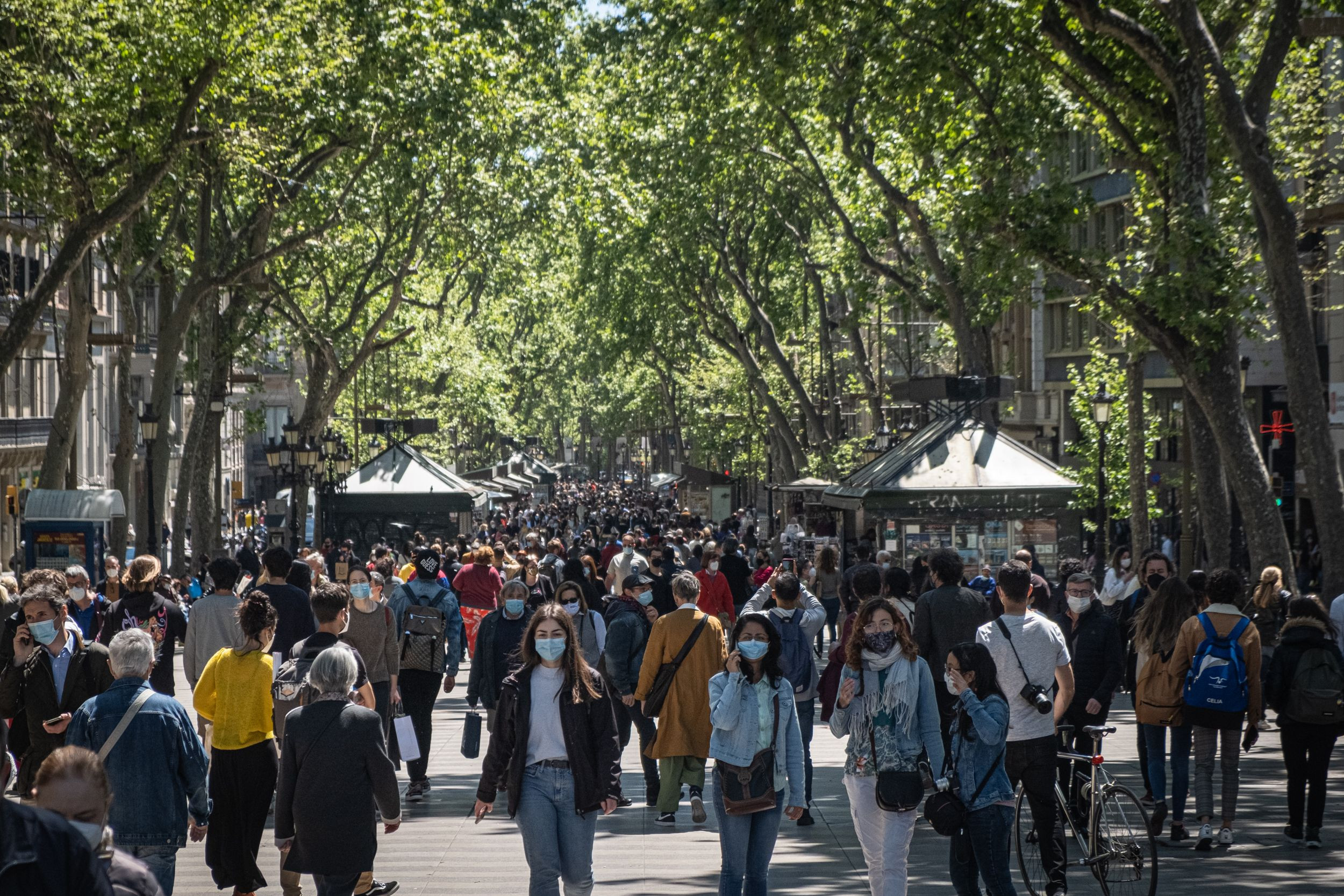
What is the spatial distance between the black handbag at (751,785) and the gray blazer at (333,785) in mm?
1394

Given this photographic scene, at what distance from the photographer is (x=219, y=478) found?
116 feet

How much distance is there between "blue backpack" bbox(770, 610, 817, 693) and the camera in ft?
34.0

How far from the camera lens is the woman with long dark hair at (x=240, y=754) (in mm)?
8430

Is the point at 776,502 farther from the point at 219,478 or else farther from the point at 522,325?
the point at 219,478

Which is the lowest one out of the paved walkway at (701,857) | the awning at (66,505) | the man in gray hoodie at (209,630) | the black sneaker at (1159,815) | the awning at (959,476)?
the paved walkway at (701,857)

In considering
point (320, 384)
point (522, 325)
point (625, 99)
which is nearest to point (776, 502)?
point (522, 325)

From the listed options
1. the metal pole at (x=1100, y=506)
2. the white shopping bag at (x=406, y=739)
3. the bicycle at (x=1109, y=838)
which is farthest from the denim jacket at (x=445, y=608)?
the metal pole at (x=1100, y=506)

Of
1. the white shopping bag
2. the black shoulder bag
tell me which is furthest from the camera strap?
the white shopping bag

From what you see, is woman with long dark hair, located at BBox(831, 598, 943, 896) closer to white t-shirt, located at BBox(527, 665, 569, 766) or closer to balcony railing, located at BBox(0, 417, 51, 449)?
white t-shirt, located at BBox(527, 665, 569, 766)

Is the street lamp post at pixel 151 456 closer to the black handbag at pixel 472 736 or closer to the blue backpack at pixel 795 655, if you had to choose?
the black handbag at pixel 472 736

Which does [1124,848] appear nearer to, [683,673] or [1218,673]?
[1218,673]

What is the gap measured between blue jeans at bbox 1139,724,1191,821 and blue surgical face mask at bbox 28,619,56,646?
6.11 metres

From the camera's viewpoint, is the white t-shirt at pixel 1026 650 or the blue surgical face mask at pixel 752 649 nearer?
the blue surgical face mask at pixel 752 649

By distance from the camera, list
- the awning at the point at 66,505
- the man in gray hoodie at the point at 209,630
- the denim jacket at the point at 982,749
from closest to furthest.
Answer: the denim jacket at the point at 982,749 → the man in gray hoodie at the point at 209,630 → the awning at the point at 66,505
